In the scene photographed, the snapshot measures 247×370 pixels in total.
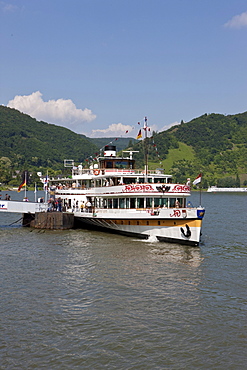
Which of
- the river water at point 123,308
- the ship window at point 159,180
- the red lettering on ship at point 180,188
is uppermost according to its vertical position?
the ship window at point 159,180

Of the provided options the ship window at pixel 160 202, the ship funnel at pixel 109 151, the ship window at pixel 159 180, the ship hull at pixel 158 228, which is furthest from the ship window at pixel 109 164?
the ship window at pixel 160 202

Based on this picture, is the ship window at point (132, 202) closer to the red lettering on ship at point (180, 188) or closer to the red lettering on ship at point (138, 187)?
the red lettering on ship at point (138, 187)

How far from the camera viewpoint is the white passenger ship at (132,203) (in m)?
31.4

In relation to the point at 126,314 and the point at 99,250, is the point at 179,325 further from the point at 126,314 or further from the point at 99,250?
the point at 99,250

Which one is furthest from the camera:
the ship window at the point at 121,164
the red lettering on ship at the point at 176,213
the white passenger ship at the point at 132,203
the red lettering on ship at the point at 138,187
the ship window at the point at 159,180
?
the ship window at the point at 121,164

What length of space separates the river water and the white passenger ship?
2.19 metres

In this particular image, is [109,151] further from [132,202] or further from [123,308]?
[123,308]

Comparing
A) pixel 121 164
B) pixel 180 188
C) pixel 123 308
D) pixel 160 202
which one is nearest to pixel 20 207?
pixel 121 164

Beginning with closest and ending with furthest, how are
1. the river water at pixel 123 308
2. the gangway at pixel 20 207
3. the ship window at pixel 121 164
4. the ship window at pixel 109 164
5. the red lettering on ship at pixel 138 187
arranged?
the river water at pixel 123 308 → the red lettering on ship at pixel 138 187 → the ship window at pixel 121 164 → the ship window at pixel 109 164 → the gangway at pixel 20 207

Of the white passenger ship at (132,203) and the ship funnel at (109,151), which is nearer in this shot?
the white passenger ship at (132,203)

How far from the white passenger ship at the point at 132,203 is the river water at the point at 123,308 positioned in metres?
2.19

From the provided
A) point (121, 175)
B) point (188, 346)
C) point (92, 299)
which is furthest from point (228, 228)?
point (188, 346)

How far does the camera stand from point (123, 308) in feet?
57.5

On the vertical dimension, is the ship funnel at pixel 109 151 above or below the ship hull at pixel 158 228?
above
